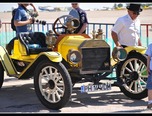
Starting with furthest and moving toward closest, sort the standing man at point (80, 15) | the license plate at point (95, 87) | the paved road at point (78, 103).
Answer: the standing man at point (80, 15)
the license plate at point (95, 87)
the paved road at point (78, 103)

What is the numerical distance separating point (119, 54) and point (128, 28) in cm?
68

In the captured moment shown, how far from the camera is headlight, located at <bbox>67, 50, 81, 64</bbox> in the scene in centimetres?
692

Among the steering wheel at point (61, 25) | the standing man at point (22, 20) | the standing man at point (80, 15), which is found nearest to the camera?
the steering wheel at point (61, 25)

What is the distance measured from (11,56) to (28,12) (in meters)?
1.01

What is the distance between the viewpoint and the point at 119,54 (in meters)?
7.41

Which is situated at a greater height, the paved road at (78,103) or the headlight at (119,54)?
the headlight at (119,54)

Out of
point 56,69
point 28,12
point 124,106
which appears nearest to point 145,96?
point 124,106

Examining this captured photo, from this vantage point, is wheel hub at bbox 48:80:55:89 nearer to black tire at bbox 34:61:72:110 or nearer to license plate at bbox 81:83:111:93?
black tire at bbox 34:61:72:110

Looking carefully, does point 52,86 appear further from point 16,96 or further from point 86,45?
point 16,96

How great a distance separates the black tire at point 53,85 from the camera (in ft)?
21.5

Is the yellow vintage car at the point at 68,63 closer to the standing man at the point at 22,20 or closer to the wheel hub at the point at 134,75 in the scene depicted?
A: the wheel hub at the point at 134,75

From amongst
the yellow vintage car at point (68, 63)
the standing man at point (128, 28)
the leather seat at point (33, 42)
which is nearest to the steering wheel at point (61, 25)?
the yellow vintage car at point (68, 63)

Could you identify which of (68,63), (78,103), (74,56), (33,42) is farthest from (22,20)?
(78,103)

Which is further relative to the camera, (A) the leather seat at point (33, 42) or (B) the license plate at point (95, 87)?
(A) the leather seat at point (33, 42)
